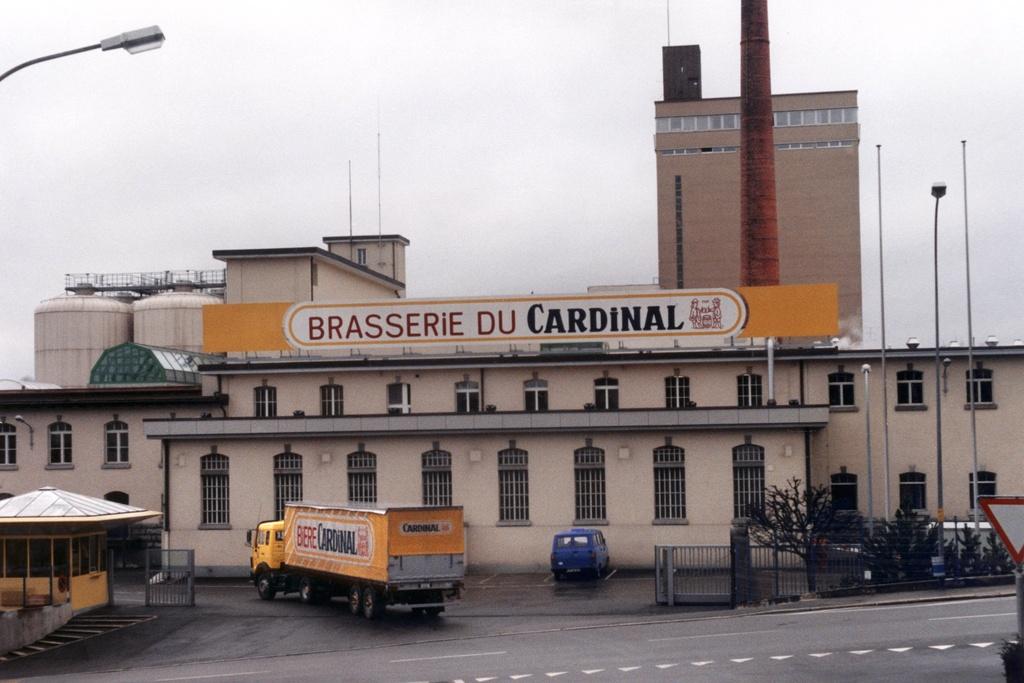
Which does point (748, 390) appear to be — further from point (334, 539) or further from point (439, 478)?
point (334, 539)

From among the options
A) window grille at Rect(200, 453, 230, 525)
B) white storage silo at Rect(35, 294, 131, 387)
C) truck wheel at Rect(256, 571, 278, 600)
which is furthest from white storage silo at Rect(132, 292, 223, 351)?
truck wheel at Rect(256, 571, 278, 600)

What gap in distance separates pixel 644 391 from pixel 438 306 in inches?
351

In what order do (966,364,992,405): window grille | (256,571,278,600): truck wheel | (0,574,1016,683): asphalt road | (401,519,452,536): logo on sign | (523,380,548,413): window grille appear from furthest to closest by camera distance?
(966,364,992,405): window grille, (523,380,548,413): window grille, (256,571,278,600): truck wheel, (401,519,452,536): logo on sign, (0,574,1016,683): asphalt road

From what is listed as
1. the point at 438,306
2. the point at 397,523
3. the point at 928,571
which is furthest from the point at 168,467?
the point at 928,571

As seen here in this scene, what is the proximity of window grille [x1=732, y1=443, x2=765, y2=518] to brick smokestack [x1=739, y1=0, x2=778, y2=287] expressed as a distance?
22.0 meters

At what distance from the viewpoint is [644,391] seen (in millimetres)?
52750

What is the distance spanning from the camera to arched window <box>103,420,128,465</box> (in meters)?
59.2

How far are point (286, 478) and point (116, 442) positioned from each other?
1100cm

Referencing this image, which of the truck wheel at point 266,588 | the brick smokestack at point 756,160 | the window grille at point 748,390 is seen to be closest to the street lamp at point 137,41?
the truck wheel at point 266,588

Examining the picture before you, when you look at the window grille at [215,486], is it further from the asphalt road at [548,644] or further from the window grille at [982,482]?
the window grille at [982,482]

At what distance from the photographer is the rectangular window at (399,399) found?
53.7m

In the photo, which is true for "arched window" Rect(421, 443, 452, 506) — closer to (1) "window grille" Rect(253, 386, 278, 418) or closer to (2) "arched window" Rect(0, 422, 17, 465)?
(1) "window grille" Rect(253, 386, 278, 418)

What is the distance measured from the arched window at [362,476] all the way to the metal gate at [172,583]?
6.91 m

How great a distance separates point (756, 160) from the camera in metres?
71.5
